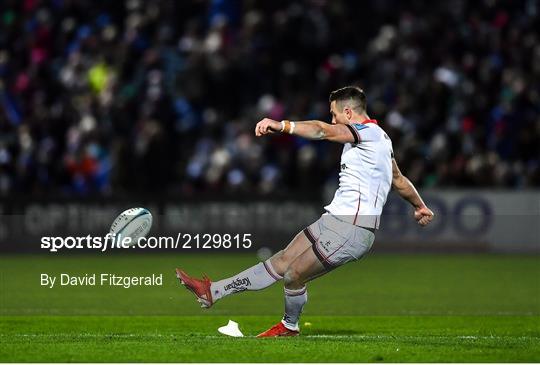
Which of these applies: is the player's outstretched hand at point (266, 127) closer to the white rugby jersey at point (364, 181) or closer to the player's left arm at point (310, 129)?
the player's left arm at point (310, 129)

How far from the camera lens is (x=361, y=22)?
27719 millimetres

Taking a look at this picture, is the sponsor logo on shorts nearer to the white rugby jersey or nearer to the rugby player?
the rugby player

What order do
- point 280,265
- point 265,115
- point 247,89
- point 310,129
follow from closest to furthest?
point 310,129
point 280,265
point 265,115
point 247,89

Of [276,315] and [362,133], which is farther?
[276,315]

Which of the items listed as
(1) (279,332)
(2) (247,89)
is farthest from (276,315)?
(2) (247,89)

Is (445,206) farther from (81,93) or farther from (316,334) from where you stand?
(316,334)

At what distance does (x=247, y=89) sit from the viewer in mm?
26172

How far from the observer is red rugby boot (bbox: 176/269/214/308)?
11.4 metres

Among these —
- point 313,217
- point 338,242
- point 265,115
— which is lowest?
point 313,217

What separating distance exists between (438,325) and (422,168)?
→ 10911mm

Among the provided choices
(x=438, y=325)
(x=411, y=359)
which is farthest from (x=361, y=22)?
(x=411, y=359)

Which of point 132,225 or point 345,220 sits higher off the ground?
point 345,220

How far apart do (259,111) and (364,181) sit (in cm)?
1459
